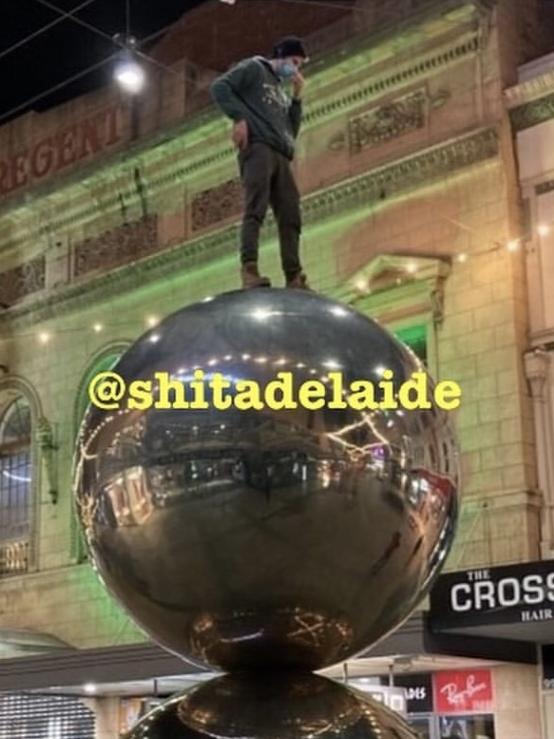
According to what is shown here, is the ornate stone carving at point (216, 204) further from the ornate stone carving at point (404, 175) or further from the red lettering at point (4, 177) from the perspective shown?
the red lettering at point (4, 177)

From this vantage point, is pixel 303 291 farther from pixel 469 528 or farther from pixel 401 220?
pixel 401 220

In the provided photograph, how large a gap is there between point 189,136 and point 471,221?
15.6ft

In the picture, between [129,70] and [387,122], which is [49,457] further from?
[387,122]

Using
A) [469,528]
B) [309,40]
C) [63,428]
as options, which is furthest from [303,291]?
[63,428]

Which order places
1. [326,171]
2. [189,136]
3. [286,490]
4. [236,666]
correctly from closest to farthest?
1. [286,490]
2. [236,666]
3. [326,171]
4. [189,136]

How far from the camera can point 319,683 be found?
9.67 feet

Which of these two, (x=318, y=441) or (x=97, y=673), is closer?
(x=318, y=441)

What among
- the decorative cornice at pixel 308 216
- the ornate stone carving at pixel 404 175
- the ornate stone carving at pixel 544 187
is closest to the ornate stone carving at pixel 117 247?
the decorative cornice at pixel 308 216

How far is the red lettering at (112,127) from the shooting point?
1938 centimetres

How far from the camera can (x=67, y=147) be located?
20.1 meters

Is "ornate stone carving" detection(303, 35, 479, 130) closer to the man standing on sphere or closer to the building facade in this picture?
the building facade

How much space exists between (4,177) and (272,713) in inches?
747

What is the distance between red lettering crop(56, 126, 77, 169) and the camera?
786 inches

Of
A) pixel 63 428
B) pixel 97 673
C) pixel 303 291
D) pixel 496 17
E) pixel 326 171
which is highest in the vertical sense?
pixel 496 17
